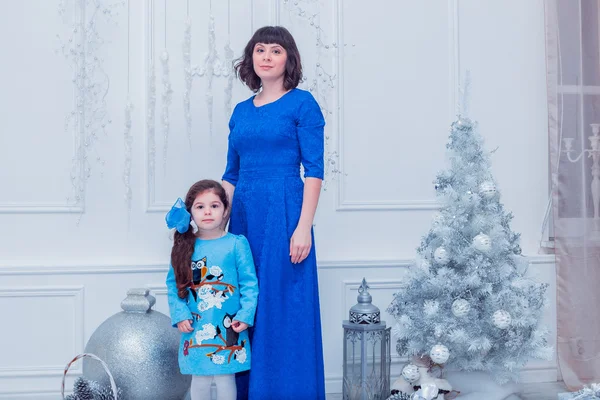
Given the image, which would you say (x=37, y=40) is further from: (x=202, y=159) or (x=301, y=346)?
(x=301, y=346)

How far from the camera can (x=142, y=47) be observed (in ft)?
10.0

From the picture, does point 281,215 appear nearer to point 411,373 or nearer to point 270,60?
point 270,60

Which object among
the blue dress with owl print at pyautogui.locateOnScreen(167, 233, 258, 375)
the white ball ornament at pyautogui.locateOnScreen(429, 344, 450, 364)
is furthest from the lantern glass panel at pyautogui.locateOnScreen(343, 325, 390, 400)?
the blue dress with owl print at pyautogui.locateOnScreen(167, 233, 258, 375)

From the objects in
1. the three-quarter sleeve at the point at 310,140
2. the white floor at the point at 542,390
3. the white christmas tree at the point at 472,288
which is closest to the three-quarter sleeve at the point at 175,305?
the three-quarter sleeve at the point at 310,140

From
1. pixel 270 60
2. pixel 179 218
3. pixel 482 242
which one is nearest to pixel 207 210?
pixel 179 218

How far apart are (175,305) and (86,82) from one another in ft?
4.26

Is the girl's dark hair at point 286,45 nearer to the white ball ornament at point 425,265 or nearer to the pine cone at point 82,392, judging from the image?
the white ball ornament at point 425,265

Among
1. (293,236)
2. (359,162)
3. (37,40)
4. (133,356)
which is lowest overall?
(133,356)

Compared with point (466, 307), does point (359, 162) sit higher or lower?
higher

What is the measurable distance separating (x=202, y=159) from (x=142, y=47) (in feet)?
1.88

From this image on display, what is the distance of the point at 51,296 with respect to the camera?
9.79ft

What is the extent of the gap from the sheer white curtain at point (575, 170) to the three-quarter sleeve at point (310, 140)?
1.44 m

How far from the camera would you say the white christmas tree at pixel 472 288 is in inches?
97.6

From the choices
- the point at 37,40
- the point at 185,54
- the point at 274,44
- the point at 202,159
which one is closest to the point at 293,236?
the point at 274,44
